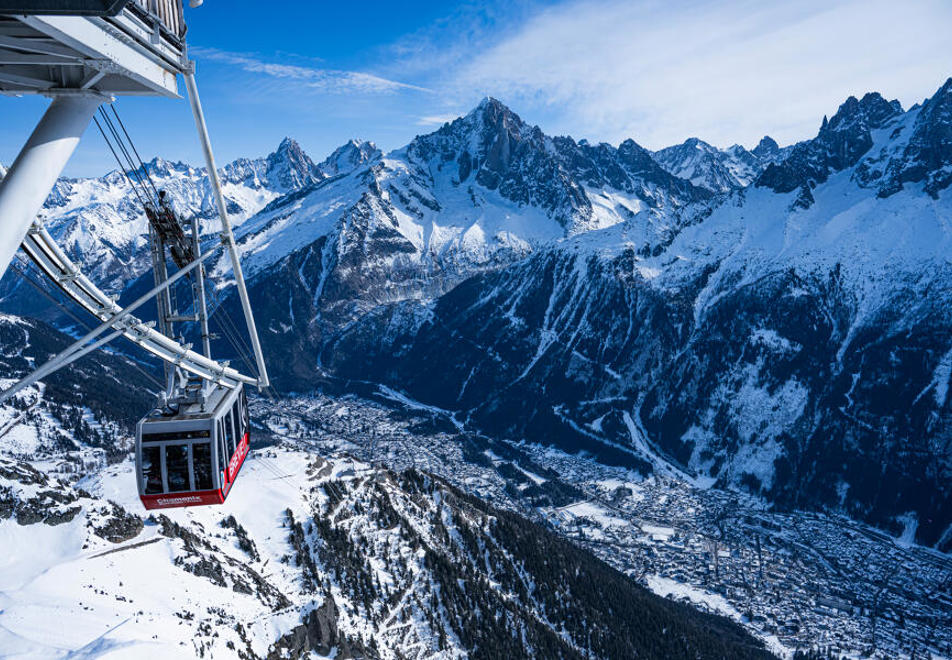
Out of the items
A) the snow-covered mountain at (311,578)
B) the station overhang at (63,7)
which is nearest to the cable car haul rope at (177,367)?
the station overhang at (63,7)

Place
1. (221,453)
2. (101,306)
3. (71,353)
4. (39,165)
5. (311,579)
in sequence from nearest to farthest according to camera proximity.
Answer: (39,165) → (71,353) → (101,306) → (221,453) → (311,579)

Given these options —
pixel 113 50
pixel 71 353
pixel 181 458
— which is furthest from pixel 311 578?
pixel 113 50

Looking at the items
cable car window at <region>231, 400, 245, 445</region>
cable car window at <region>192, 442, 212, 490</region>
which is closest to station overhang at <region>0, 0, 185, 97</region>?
Result: cable car window at <region>192, 442, 212, 490</region>

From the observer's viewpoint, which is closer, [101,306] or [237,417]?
[101,306]

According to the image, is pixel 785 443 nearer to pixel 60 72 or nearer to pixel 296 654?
pixel 296 654

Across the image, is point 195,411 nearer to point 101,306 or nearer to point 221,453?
point 221,453

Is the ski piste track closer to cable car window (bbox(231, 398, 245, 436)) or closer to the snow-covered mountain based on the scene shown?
cable car window (bbox(231, 398, 245, 436))
